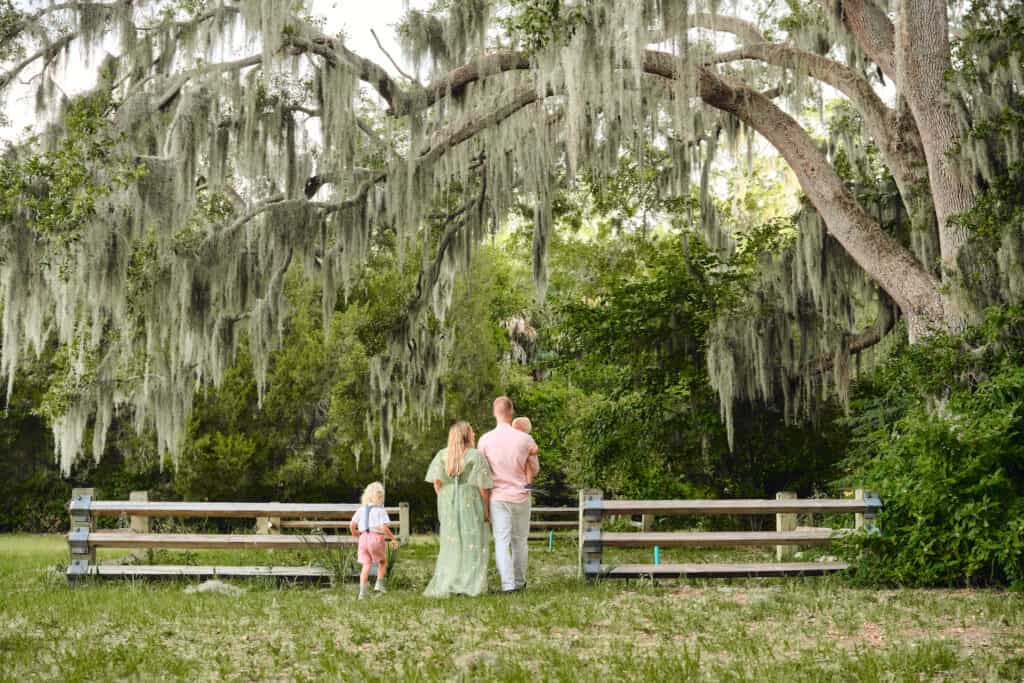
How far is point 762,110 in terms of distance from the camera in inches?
456

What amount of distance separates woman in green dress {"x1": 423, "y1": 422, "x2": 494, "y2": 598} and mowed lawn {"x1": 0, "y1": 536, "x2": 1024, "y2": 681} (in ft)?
1.25

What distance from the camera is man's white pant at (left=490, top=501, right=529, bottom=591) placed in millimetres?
8312

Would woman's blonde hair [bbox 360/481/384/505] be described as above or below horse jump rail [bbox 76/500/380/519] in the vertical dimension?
above

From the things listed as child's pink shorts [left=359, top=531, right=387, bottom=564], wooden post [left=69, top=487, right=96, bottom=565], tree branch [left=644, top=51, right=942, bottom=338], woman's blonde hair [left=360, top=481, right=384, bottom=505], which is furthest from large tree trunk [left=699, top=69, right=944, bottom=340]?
wooden post [left=69, top=487, right=96, bottom=565]

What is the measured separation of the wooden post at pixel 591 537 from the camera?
9.03m

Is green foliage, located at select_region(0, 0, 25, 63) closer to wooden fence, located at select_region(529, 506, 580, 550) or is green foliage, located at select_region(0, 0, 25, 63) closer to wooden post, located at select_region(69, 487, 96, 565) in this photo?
wooden post, located at select_region(69, 487, 96, 565)

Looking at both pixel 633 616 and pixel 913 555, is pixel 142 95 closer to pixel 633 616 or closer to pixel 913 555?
pixel 633 616

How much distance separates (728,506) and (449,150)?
6.26 meters

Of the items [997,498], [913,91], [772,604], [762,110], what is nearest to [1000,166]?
[913,91]

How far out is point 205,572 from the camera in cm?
916

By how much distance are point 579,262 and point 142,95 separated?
53.6 ft

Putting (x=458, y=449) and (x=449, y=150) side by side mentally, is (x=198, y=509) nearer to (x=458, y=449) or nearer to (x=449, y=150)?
(x=458, y=449)

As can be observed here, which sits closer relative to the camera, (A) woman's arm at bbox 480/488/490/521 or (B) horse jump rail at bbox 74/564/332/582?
(A) woman's arm at bbox 480/488/490/521

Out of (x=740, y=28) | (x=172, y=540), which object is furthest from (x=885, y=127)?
(x=172, y=540)
